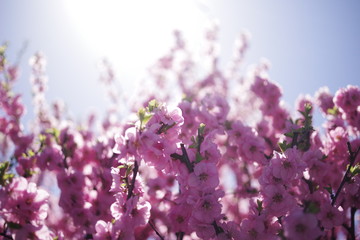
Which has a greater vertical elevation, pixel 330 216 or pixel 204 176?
pixel 204 176

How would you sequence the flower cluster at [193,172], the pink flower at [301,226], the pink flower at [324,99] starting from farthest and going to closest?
1. the pink flower at [324,99]
2. the flower cluster at [193,172]
3. the pink flower at [301,226]

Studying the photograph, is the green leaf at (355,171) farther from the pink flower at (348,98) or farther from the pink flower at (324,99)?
the pink flower at (324,99)

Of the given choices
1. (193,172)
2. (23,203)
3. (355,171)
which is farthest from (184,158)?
(355,171)

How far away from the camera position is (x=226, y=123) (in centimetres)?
383

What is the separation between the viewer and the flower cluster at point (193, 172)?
7.41 feet

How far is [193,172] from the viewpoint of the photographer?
7.59 ft

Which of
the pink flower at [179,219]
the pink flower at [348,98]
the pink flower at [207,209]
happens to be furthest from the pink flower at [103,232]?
the pink flower at [348,98]

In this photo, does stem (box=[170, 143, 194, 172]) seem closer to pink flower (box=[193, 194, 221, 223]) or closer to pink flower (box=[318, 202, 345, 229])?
pink flower (box=[193, 194, 221, 223])


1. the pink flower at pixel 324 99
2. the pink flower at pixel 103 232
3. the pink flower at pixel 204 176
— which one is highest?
the pink flower at pixel 324 99

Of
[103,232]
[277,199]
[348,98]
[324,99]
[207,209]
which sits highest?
[324,99]

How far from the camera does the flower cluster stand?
2.26 metres

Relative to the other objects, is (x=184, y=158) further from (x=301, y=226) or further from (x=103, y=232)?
(x=301, y=226)

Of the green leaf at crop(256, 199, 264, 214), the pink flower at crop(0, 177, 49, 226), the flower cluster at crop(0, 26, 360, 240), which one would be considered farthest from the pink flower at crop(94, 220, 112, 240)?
the green leaf at crop(256, 199, 264, 214)

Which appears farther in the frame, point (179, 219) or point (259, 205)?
point (179, 219)
